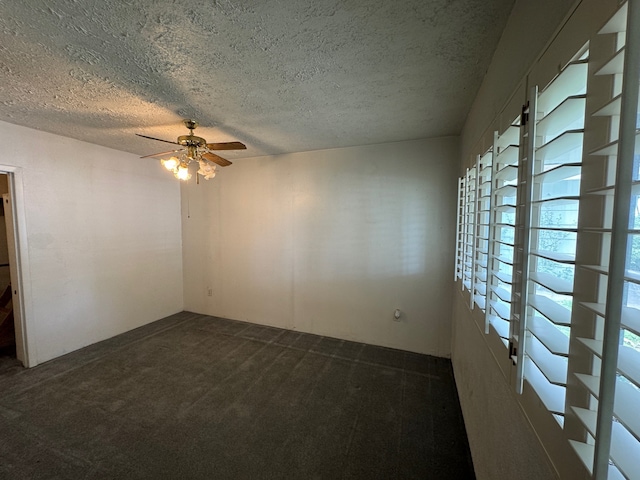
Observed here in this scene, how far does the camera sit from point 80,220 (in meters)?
3.11

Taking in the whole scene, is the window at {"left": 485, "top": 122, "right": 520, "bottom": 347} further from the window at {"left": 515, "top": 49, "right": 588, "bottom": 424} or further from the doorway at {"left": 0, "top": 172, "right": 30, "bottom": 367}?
the doorway at {"left": 0, "top": 172, "right": 30, "bottom": 367}

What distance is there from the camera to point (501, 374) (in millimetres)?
1173

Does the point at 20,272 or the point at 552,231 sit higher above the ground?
the point at 552,231

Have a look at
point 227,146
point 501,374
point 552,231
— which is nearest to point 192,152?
point 227,146

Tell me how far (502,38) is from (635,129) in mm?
1277

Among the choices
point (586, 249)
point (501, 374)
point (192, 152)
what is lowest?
point (501, 374)

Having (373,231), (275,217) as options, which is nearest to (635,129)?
(373,231)

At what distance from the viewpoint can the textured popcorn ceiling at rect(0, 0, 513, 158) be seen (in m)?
1.18

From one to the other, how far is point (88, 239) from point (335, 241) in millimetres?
3066

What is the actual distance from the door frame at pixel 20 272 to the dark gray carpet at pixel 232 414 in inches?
8.7

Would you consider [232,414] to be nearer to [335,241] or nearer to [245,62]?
[335,241]

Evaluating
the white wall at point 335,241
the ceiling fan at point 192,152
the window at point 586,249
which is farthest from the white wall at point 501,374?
the ceiling fan at point 192,152

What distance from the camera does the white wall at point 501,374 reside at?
846mm

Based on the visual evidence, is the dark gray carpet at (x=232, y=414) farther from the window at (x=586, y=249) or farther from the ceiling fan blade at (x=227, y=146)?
the ceiling fan blade at (x=227, y=146)
